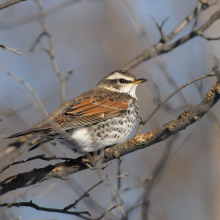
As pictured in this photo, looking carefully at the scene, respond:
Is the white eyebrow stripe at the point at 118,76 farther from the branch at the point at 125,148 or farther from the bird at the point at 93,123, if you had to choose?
the branch at the point at 125,148

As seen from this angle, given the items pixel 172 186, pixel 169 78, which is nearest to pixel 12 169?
pixel 172 186

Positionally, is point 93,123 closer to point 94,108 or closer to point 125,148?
point 94,108

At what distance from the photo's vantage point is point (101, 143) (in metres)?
5.92

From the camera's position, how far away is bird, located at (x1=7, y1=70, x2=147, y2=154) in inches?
221

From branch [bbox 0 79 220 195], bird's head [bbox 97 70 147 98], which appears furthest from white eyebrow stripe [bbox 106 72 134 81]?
branch [bbox 0 79 220 195]

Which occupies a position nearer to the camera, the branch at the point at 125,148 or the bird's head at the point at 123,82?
the branch at the point at 125,148

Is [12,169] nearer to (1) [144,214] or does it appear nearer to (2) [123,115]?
(2) [123,115]

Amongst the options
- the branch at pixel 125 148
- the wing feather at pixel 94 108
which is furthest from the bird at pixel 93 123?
the branch at pixel 125 148

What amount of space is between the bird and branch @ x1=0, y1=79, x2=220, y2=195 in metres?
0.37

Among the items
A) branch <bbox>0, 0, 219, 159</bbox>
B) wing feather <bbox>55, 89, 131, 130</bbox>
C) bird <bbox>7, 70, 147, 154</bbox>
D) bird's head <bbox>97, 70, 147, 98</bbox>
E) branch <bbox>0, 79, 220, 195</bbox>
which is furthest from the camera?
bird's head <bbox>97, 70, 147, 98</bbox>

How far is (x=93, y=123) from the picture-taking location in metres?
6.08

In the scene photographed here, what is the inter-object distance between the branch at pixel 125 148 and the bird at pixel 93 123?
1.21 feet

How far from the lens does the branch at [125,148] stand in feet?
13.9

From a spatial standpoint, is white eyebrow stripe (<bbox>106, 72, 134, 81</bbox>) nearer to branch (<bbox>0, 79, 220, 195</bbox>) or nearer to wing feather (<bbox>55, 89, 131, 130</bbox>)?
wing feather (<bbox>55, 89, 131, 130</bbox>)
